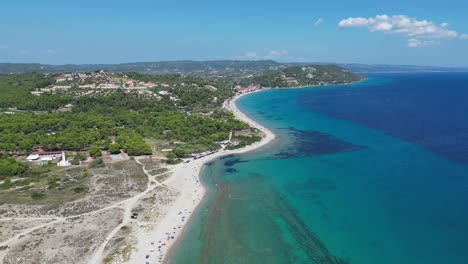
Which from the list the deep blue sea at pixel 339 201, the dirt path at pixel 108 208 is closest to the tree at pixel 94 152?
the dirt path at pixel 108 208

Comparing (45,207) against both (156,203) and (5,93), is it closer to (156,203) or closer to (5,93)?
(156,203)

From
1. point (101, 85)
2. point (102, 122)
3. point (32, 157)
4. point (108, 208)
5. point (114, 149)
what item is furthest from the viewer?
point (101, 85)

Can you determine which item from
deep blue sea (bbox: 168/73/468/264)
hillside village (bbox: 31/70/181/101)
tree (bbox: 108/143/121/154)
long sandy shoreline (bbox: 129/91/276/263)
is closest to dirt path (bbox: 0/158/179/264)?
long sandy shoreline (bbox: 129/91/276/263)

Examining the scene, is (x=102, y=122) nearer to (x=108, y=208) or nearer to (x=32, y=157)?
(x=32, y=157)

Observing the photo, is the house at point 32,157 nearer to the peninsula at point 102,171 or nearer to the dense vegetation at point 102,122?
the peninsula at point 102,171

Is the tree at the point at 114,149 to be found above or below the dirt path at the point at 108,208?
above

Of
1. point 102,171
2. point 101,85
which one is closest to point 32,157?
point 102,171

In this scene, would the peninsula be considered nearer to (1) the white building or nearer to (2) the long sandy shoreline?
(2) the long sandy shoreline
